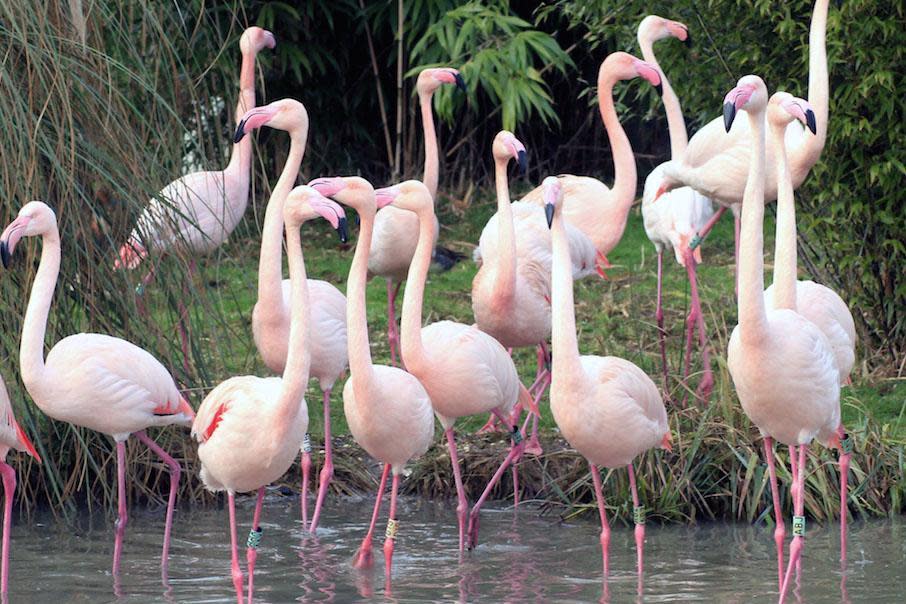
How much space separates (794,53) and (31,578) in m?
4.57

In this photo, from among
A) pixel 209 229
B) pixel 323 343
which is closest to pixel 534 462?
pixel 323 343

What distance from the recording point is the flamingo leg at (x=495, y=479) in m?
5.80

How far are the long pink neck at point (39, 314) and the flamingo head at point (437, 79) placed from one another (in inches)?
100

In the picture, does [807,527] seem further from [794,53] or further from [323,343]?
[794,53]

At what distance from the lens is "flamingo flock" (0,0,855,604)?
490 centimetres

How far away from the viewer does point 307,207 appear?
4.95 metres

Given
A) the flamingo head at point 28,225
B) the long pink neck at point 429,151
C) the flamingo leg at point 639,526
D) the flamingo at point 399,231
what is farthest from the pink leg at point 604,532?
the long pink neck at point 429,151

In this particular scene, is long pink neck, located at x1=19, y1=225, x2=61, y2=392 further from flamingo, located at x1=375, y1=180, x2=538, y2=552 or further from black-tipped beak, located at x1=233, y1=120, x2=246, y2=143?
flamingo, located at x1=375, y1=180, x2=538, y2=552

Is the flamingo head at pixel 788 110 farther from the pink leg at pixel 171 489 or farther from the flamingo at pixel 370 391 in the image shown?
the pink leg at pixel 171 489

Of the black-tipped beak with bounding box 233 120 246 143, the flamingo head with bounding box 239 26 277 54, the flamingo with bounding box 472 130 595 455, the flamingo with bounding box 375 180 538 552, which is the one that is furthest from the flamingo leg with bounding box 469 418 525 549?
the flamingo head with bounding box 239 26 277 54

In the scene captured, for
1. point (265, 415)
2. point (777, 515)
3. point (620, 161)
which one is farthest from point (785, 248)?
point (620, 161)

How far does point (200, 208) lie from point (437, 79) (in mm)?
1378

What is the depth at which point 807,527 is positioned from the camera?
596 centimetres

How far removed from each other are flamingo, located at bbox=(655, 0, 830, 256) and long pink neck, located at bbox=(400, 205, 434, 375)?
65.3 inches
